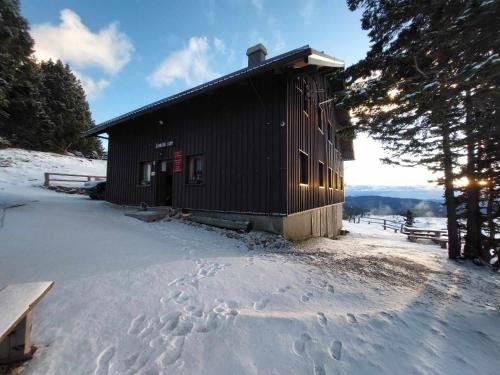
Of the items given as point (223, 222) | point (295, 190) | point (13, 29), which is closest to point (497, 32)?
point (295, 190)

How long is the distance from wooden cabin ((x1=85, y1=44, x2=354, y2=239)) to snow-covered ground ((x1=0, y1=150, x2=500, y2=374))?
120 inches

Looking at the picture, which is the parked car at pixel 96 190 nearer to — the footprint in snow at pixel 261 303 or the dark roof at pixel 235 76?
the dark roof at pixel 235 76

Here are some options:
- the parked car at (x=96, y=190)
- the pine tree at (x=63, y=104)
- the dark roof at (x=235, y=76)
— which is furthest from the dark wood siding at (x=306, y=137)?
the pine tree at (x=63, y=104)

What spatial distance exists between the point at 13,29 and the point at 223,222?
800 centimetres

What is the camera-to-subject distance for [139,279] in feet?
13.8

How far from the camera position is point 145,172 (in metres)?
12.9

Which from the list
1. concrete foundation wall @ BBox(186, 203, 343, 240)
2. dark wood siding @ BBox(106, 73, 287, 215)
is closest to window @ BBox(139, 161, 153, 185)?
dark wood siding @ BBox(106, 73, 287, 215)

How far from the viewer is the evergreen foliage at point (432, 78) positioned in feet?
13.8

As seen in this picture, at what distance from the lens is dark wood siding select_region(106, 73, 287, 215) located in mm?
8672

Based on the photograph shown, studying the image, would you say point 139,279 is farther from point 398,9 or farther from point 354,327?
point 398,9

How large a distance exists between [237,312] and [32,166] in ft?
93.6

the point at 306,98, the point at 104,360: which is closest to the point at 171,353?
the point at 104,360

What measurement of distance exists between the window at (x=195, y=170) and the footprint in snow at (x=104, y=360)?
8.16 metres

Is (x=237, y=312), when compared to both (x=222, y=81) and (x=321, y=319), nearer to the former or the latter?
(x=321, y=319)
